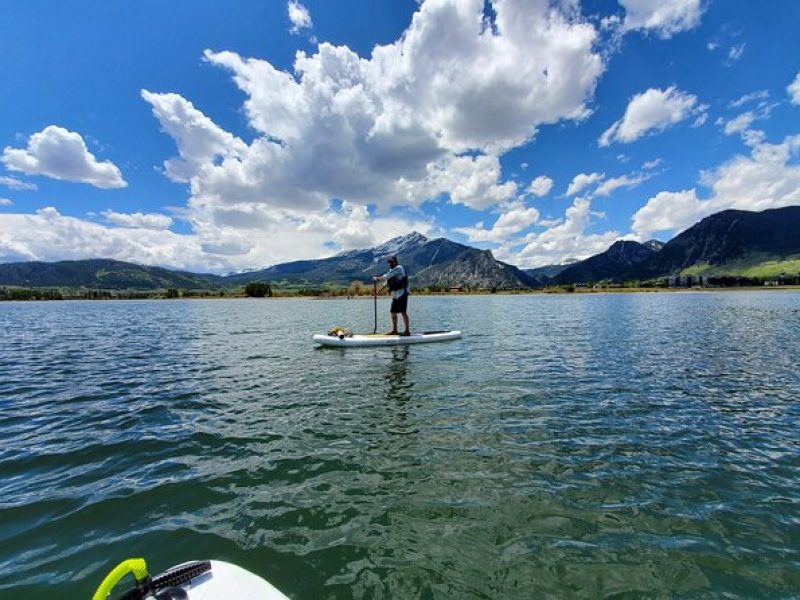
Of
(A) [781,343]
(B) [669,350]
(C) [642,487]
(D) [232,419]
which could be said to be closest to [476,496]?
(C) [642,487]

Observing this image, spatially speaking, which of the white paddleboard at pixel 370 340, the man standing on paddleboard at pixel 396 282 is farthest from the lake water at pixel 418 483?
→ the man standing on paddleboard at pixel 396 282

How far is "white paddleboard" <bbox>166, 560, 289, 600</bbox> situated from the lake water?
748 millimetres

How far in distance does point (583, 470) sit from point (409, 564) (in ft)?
16.2

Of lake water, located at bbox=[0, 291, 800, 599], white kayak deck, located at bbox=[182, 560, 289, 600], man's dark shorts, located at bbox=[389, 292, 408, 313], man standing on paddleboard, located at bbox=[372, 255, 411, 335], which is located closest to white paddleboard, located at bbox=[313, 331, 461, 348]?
man standing on paddleboard, located at bbox=[372, 255, 411, 335]

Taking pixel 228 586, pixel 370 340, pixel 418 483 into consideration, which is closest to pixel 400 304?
pixel 370 340

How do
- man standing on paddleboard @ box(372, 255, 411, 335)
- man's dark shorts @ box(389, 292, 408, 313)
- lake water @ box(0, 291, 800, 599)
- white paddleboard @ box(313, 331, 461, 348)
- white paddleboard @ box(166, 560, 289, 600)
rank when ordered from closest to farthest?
1. white paddleboard @ box(166, 560, 289, 600)
2. lake water @ box(0, 291, 800, 599)
3. man standing on paddleboard @ box(372, 255, 411, 335)
4. white paddleboard @ box(313, 331, 461, 348)
5. man's dark shorts @ box(389, 292, 408, 313)

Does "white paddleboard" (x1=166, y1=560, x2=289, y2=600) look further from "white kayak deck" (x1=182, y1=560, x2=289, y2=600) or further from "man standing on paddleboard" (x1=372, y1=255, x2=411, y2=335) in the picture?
"man standing on paddleboard" (x1=372, y1=255, x2=411, y2=335)

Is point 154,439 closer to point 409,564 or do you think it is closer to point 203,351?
point 409,564

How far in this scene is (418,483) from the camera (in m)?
8.30

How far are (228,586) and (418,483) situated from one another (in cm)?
427

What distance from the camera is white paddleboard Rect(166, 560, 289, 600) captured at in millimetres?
4699

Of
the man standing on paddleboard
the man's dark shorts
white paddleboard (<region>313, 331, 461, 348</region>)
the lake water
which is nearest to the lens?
the lake water

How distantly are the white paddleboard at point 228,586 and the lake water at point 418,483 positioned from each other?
75 centimetres

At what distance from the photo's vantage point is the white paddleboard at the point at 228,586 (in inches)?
185
